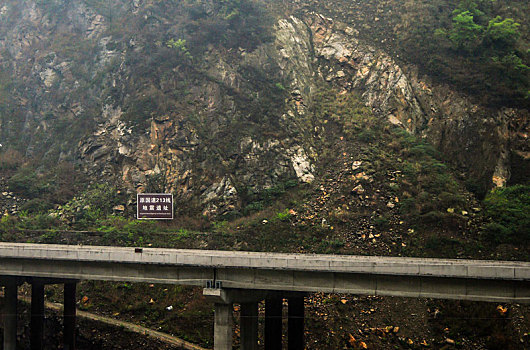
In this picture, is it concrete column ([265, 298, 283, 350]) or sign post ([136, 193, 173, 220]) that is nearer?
concrete column ([265, 298, 283, 350])

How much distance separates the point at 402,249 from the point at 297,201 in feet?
31.2

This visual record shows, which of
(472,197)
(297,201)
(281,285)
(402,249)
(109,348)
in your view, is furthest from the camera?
(297,201)

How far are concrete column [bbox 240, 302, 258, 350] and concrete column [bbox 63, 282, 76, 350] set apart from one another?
12216 mm

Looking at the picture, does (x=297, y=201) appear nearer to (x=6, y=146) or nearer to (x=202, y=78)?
(x=202, y=78)

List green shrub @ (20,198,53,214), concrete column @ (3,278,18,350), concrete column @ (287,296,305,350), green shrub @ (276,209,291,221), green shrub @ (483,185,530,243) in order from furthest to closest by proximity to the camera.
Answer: green shrub @ (20,198,53,214) → green shrub @ (276,209,291,221) → green shrub @ (483,185,530,243) → concrete column @ (3,278,18,350) → concrete column @ (287,296,305,350)

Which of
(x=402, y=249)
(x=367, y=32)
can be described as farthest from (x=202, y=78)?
(x=402, y=249)

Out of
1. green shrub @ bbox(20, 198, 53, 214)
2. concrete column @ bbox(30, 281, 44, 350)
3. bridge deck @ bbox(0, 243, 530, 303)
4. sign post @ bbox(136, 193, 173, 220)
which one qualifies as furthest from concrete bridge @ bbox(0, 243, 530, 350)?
green shrub @ bbox(20, 198, 53, 214)

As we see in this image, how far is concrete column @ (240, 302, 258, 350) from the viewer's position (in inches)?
824

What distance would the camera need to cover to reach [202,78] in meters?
43.6

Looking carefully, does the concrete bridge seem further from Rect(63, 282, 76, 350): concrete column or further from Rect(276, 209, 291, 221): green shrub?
Rect(276, 209, 291, 221): green shrub

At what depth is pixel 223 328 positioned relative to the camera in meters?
19.6

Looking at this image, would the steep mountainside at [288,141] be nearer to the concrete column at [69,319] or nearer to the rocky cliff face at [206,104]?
the rocky cliff face at [206,104]

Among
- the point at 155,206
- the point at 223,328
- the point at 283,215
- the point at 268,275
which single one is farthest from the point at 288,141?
the point at 223,328

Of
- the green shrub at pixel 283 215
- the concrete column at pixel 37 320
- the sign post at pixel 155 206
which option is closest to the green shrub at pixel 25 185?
the sign post at pixel 155 206
